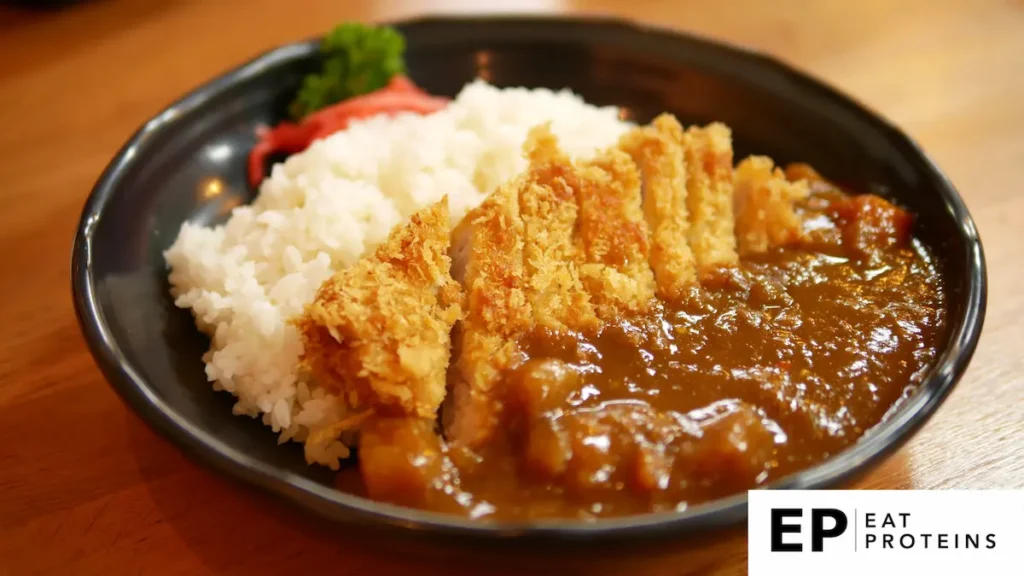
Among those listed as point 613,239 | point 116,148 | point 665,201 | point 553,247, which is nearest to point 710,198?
point 665,201

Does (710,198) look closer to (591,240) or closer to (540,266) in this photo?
(591,240)

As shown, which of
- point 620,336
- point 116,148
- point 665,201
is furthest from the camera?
point 116,148

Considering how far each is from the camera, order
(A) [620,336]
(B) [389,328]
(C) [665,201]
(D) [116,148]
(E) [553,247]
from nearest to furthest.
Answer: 1. (B) [389,328]
2. (A) [620,336]
3. (E) [553,247]
4. (C) [665,201]
5. (D) [116,148]

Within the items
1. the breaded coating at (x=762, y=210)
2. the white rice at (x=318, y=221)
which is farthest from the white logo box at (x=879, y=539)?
the white rice at (x=318, y=221)

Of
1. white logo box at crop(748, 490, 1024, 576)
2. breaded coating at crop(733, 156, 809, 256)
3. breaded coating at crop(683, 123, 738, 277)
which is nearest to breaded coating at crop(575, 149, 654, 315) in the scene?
breaded coating at crop(683, 123, 738, 277)

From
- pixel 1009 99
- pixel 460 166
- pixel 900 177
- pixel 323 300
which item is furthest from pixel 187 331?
pixel 1009 99

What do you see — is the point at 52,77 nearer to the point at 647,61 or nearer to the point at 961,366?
the point at 647,61

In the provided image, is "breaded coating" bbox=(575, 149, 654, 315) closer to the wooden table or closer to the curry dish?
the curry dish
